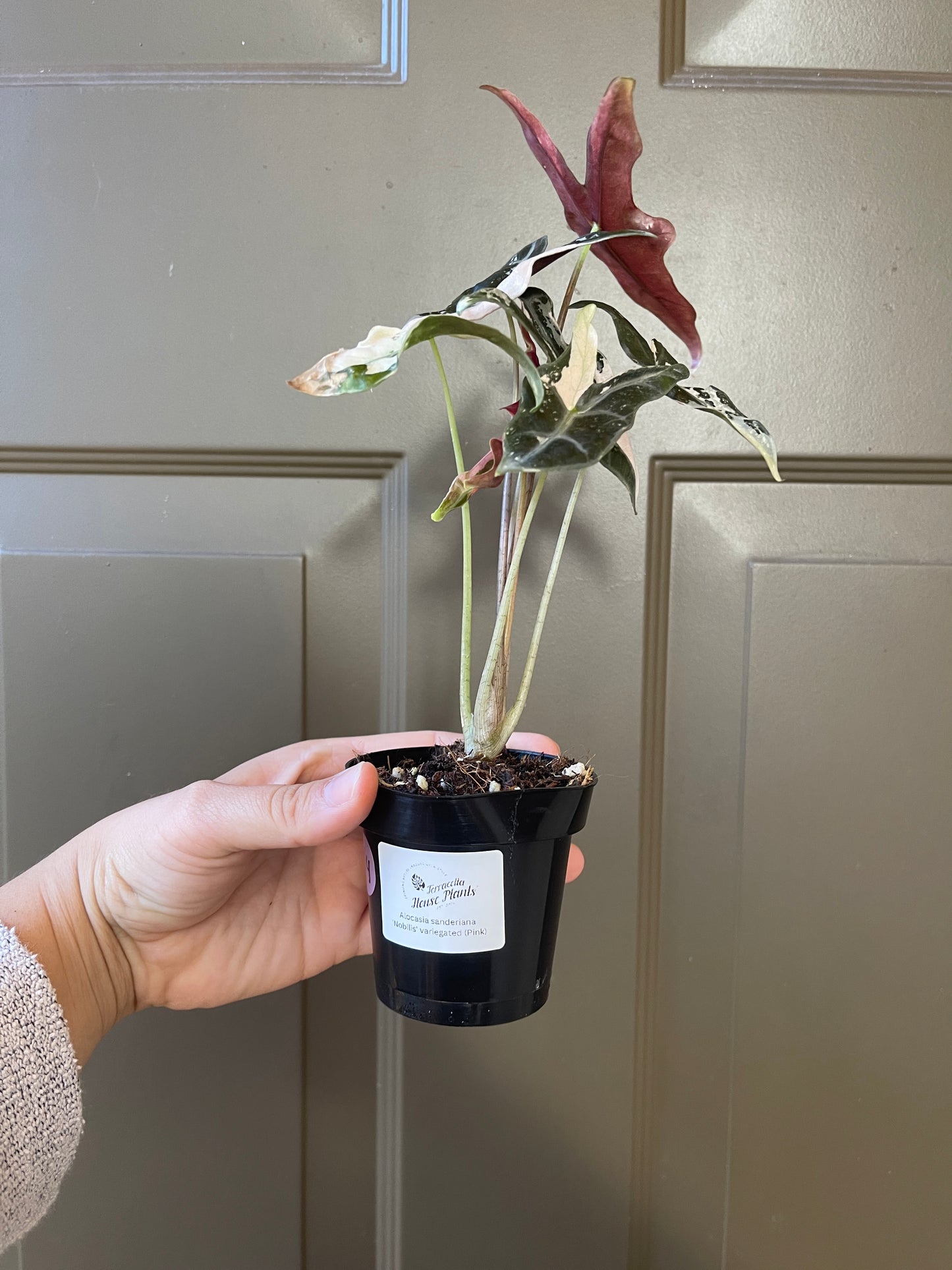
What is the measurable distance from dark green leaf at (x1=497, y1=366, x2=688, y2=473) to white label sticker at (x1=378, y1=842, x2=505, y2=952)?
0.26m

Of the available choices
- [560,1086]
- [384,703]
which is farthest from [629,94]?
[560,1086]

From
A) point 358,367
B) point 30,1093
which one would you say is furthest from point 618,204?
point 30,1093

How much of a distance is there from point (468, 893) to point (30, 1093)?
339 millimetres

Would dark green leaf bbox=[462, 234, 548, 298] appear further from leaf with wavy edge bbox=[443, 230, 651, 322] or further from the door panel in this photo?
the door panel

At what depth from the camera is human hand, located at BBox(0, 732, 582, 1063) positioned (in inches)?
21.8

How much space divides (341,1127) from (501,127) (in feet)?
3.10

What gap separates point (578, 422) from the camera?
17.4 inches

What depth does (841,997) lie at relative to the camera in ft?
2.54

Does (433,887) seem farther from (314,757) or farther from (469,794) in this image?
(314,757)

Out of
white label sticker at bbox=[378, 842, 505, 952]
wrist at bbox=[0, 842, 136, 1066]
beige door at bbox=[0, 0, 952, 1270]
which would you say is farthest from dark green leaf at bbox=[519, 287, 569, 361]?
wrist at bbox=[0, 842, 136, 1066]

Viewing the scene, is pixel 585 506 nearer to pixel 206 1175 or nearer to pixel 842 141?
pixel 842 141

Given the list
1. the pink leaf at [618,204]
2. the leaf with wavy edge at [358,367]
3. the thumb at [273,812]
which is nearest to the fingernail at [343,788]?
the thumb at [273,812]

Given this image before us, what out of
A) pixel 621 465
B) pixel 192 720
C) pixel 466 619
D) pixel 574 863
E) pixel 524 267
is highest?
pixel 524 267

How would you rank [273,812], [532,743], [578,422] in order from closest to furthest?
[578,422] < [273,812] < [532,743]
